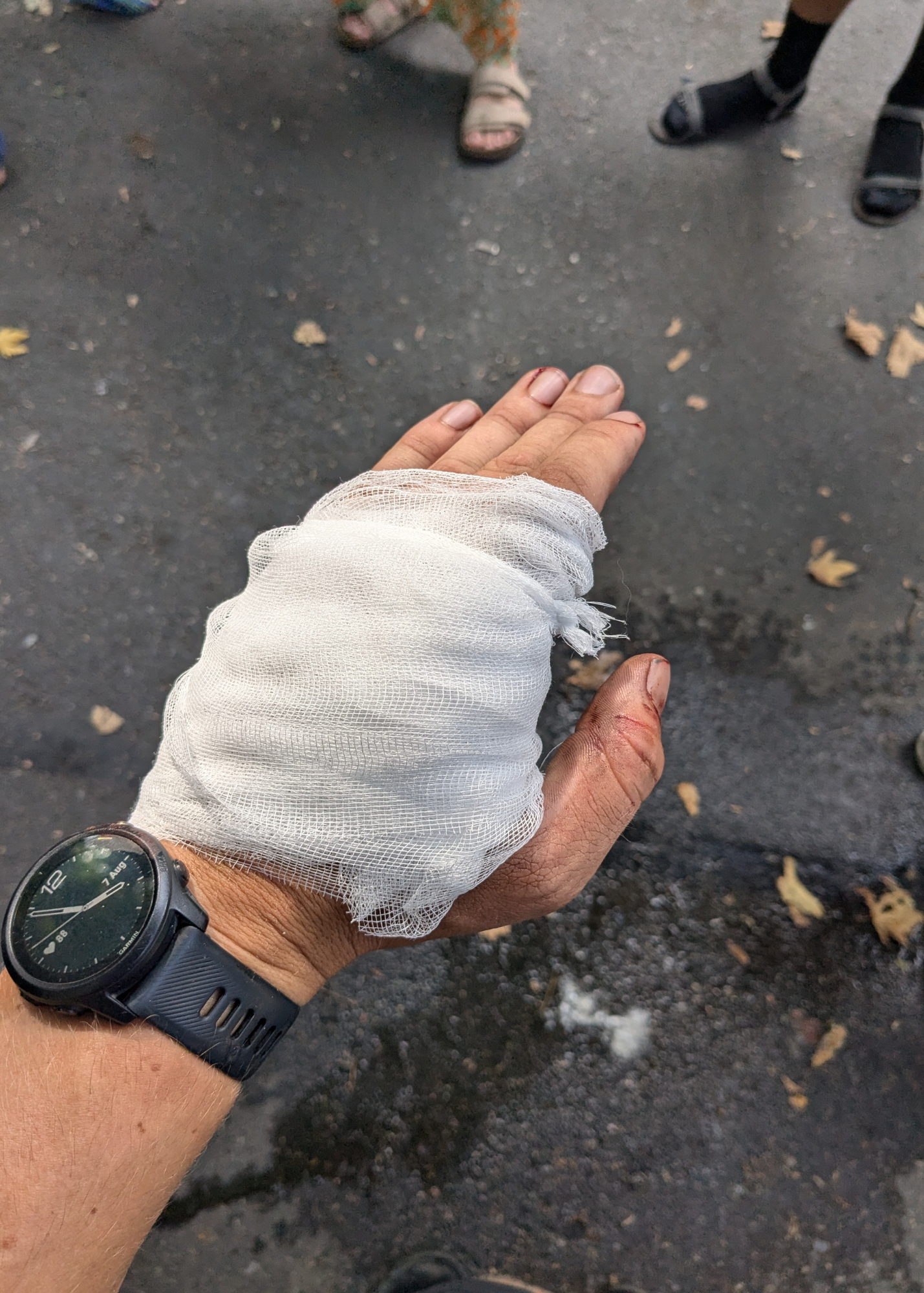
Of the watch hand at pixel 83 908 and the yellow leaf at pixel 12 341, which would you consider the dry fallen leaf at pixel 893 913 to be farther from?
the yellow leaf at pixel 12 341

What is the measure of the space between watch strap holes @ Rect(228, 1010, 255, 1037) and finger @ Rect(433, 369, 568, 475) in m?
1.31

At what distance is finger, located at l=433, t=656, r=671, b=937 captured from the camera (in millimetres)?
1548

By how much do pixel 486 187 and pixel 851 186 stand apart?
1538 millimetres

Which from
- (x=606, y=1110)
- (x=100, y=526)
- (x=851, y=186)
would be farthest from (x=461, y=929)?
(x=851, y=186)

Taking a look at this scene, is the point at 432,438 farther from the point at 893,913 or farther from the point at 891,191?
the point at 891,191

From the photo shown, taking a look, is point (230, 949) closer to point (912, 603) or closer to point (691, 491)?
point (691, 491)

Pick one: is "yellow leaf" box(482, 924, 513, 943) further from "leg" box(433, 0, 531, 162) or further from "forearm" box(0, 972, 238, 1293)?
"leg" box(433, 0, 531, 162)

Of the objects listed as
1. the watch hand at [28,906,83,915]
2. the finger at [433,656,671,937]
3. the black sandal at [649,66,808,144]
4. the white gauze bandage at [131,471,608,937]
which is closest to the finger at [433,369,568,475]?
the white gauze bandage at [131,471,608,937]

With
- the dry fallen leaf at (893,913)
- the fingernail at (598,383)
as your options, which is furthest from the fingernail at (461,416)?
the dry fallen leaf at (893,913)

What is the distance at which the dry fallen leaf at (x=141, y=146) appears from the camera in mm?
2887

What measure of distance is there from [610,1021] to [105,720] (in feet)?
6.43

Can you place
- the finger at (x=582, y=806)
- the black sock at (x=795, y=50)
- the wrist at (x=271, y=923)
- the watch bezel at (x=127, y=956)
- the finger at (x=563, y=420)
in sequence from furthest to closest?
the black sock at (x=795, y=50) < the finger at (x=563, y=420) < the finger at (x=582, y=806) < the wrist at (x=271, y=923) < the watch bezel at (x=127, y=956)

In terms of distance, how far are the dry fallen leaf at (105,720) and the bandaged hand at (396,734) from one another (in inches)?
39.3

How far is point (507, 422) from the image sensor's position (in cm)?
200
